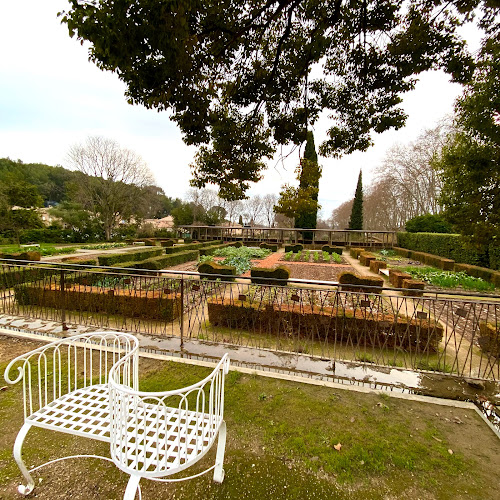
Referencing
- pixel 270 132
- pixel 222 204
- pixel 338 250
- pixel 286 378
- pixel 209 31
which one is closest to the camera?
pixel 286 378

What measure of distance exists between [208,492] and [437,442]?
2.03 metres

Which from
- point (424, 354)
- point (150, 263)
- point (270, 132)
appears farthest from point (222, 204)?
point (424, 354)

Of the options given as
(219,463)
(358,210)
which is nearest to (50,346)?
(219,463)

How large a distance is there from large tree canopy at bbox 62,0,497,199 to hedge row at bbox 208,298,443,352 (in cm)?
308

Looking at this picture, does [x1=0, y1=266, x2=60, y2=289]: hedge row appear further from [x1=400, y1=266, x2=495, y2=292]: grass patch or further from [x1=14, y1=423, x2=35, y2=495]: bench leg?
[x1=400, y1=266, x2=495, y2=292]: grass patch

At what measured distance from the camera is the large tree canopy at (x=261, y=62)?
9.43ft

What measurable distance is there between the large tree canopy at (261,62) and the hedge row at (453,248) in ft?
17.0

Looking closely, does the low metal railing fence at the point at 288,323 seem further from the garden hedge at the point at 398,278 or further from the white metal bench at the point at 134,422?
the garden hedge at the point at 398,278

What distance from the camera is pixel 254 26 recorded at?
4.55 m

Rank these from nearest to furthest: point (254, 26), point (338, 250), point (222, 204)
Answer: point (254, 26) → point (338, 250) → point (222, 204)

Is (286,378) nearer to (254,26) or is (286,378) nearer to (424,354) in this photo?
(424,354)

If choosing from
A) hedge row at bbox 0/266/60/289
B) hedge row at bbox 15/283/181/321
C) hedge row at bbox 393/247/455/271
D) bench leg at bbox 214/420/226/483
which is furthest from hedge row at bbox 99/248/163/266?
hedge row at bbox 393/247/455/271

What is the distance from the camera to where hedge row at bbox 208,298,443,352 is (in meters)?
4.57

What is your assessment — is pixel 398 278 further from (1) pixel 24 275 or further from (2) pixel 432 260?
(1) pixel 24 275
